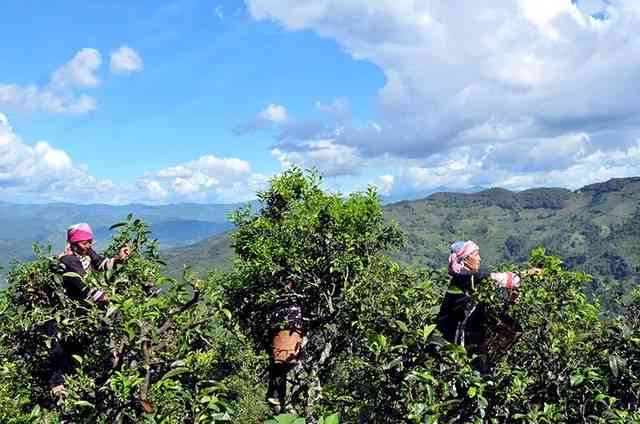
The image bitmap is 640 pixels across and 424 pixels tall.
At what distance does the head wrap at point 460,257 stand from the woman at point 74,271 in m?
5.44

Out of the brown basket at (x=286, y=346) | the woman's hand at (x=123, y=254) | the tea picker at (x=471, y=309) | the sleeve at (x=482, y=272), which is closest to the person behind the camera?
the tea picker at (x=471, y=309)

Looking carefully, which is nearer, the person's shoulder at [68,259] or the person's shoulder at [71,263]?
the person's shoulder at [71,263]

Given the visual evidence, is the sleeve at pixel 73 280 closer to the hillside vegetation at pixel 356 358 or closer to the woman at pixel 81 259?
the woman at pixel 81 259

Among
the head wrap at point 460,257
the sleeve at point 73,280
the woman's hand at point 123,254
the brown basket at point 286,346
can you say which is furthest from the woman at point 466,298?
the brown basket at point 286,346

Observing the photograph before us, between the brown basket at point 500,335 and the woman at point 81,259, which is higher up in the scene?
the woman at point 81,259

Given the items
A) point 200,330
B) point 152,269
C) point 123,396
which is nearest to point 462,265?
point 200,330

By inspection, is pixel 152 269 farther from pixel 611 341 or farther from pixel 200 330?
pixel 611 341

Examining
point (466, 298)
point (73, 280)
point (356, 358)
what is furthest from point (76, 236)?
point (466, 298)

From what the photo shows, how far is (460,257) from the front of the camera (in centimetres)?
941

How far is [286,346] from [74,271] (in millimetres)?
11034

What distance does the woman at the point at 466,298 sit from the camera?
7082 mm

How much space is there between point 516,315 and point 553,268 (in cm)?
71

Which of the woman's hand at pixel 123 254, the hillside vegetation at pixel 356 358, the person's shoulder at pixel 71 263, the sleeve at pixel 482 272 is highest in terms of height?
the woman's hand at pixel 123 254

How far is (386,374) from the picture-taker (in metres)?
6.26
